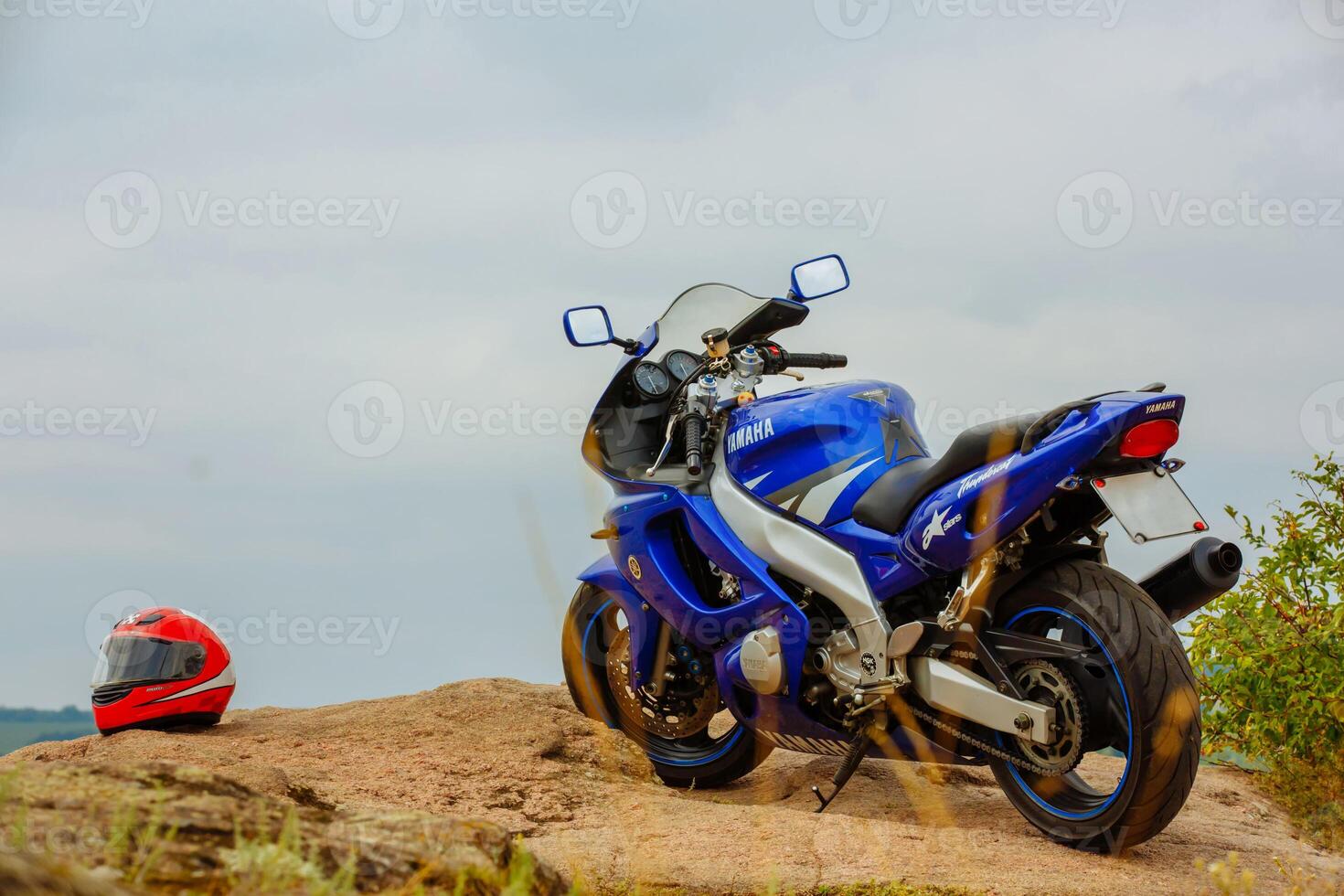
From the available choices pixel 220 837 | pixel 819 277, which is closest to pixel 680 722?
pixel 819 277

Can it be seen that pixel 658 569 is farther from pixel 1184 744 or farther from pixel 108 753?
pixel 108 753

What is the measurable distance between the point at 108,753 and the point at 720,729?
10.6 ft

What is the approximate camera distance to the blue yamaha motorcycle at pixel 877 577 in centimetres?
446

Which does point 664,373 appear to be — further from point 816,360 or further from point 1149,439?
point 1149,439

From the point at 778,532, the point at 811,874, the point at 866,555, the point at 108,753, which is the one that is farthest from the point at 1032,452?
the point at 108,753

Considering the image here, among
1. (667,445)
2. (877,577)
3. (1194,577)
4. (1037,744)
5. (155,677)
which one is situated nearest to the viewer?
(1037,744)

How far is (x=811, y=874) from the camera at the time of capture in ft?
14.0

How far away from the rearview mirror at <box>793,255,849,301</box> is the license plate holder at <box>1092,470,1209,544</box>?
6.02 ft

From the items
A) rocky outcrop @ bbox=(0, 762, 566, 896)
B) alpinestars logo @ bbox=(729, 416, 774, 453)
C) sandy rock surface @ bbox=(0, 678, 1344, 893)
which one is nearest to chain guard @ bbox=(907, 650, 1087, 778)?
sandy rock surface @ bbox=(0, 678, 1344, 893)

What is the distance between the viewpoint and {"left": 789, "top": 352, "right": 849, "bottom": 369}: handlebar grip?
5.97 m

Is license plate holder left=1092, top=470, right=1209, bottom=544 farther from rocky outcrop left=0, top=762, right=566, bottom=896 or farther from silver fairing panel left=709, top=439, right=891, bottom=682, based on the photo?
rocky outcrop left=0, top=762, right=566, bottom=896

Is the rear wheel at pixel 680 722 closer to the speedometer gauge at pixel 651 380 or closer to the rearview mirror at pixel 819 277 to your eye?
the speedometer gauge at pixel 651 380

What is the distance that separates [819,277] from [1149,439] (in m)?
1.92

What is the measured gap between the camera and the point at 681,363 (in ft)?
21.3
